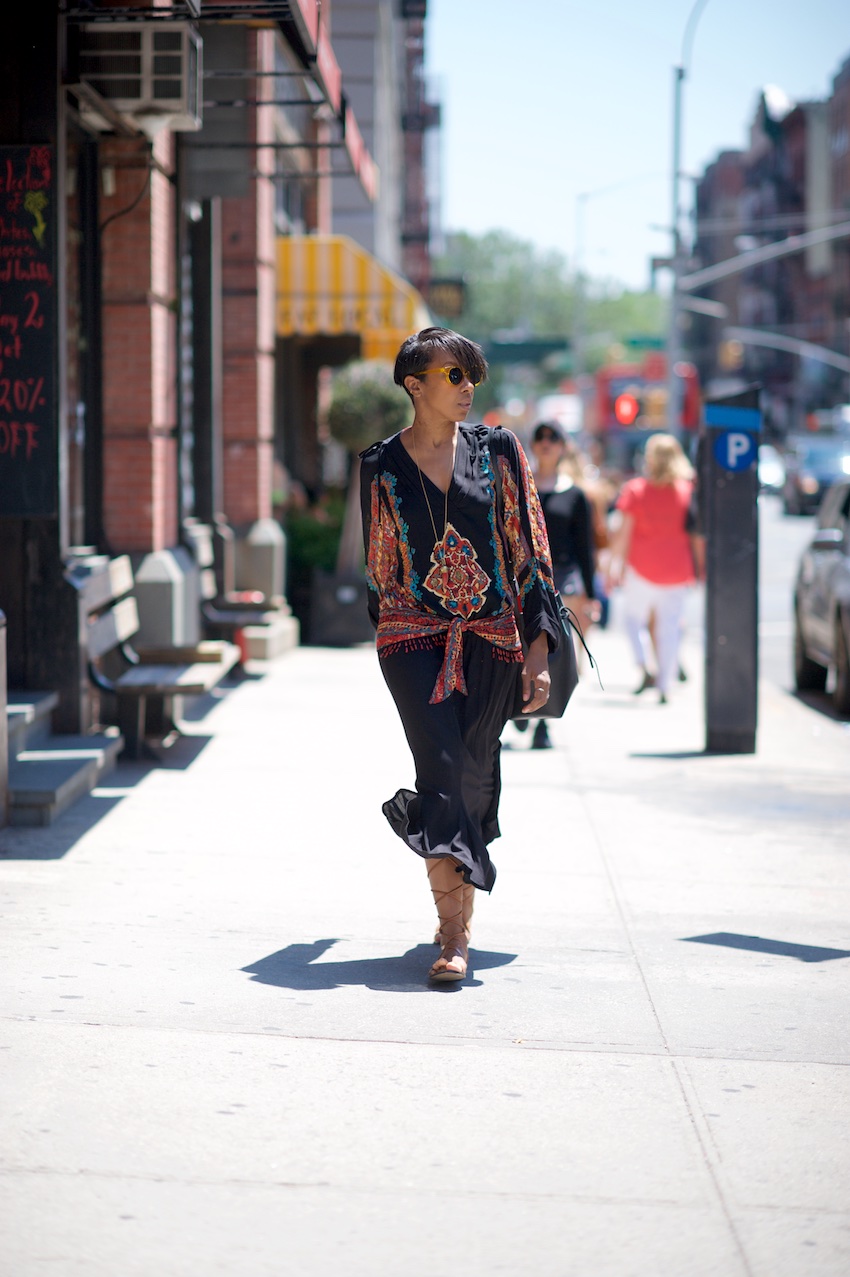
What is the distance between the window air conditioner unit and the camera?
8.74 meters

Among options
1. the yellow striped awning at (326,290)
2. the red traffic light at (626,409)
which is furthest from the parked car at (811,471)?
the yellow striped awning at (326,290)

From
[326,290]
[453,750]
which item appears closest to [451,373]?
[453,750]

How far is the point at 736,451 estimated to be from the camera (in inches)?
371

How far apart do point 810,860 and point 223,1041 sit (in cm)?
342

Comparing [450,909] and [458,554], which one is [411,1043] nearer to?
[450,909]

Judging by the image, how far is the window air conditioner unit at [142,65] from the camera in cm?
874

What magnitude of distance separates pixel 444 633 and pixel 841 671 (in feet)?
24.1

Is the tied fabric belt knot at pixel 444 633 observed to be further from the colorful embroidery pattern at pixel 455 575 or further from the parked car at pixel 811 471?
the parked car at pixel 811 471

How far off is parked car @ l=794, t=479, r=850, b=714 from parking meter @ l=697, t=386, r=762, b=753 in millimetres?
2361

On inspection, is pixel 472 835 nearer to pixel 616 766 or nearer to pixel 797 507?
pixel 616 766

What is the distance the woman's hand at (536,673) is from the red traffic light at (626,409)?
2599 cm

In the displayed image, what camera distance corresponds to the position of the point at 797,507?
49344 mm

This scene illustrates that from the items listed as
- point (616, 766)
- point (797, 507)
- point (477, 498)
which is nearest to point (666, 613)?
point (616, 766)

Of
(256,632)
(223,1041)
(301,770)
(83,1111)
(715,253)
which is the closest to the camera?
(83,1111)
